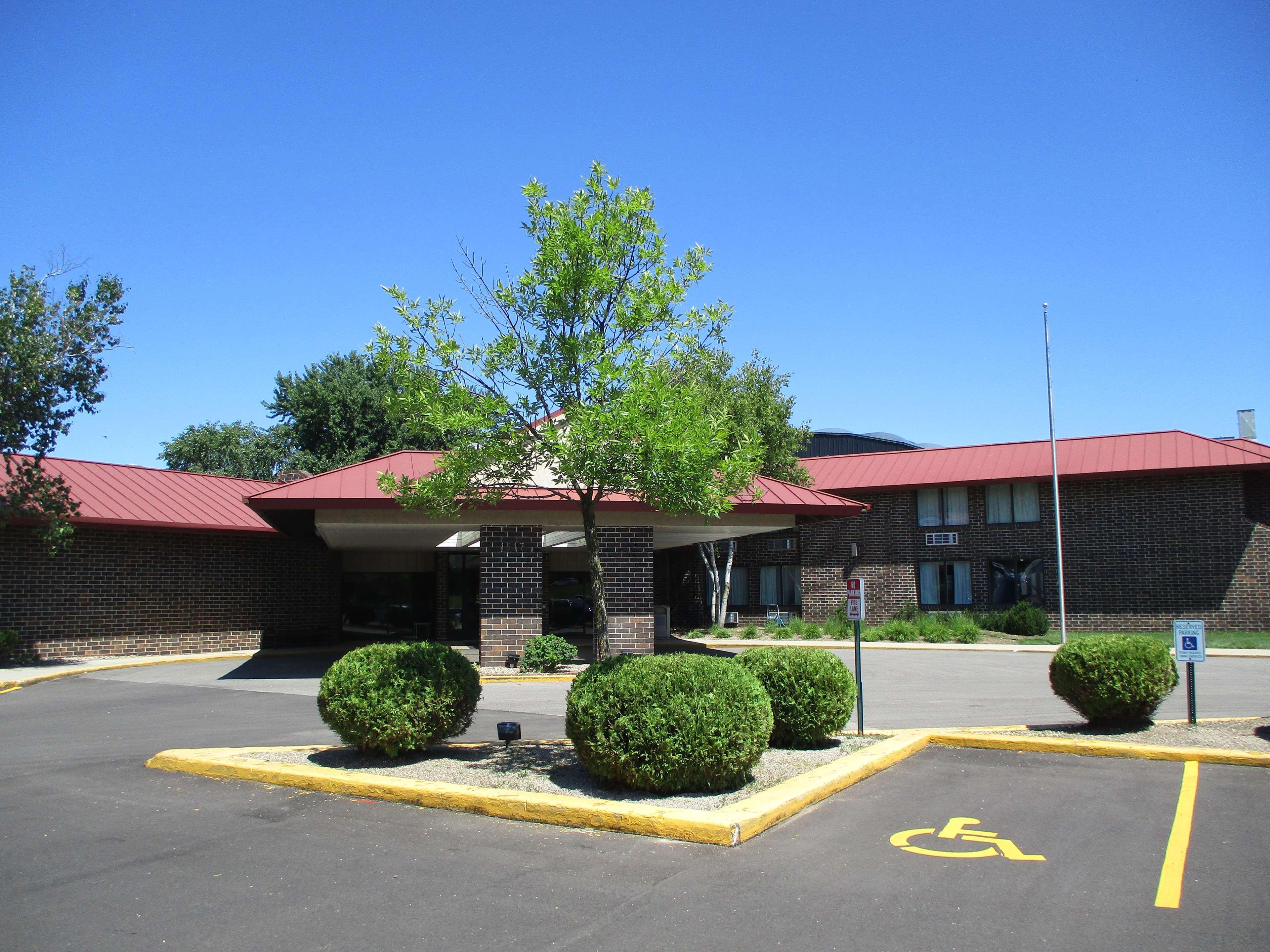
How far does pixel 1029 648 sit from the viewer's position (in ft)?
84.3

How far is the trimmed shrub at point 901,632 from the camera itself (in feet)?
94.3

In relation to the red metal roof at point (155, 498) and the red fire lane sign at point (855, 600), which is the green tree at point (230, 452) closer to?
the red metal roof at point (155, 498)

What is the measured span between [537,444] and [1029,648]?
69.1 ft

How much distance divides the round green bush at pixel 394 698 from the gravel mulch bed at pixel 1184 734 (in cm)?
589

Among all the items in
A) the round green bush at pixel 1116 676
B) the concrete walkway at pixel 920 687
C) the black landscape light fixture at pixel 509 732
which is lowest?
the concrete walkway at pixel 920 687

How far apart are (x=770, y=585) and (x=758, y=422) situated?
282 inches

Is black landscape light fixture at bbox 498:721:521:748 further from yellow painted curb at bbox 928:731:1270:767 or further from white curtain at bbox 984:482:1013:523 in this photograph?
white curtain at bbox 984:482:1013:523

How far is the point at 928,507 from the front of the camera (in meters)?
32.5

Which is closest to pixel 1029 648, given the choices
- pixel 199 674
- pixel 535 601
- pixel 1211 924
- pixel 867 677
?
pixel 867 677

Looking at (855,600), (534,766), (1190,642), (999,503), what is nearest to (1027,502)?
(999,503)

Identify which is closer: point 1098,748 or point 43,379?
point 1098,748

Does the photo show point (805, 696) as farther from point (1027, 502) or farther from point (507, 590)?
point (1027, 502)

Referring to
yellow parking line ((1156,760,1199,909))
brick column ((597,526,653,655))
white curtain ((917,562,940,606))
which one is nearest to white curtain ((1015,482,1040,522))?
white curtain ((917,562,940,606))

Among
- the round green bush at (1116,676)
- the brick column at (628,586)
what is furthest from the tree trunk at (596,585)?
the brick column at (628,586)
